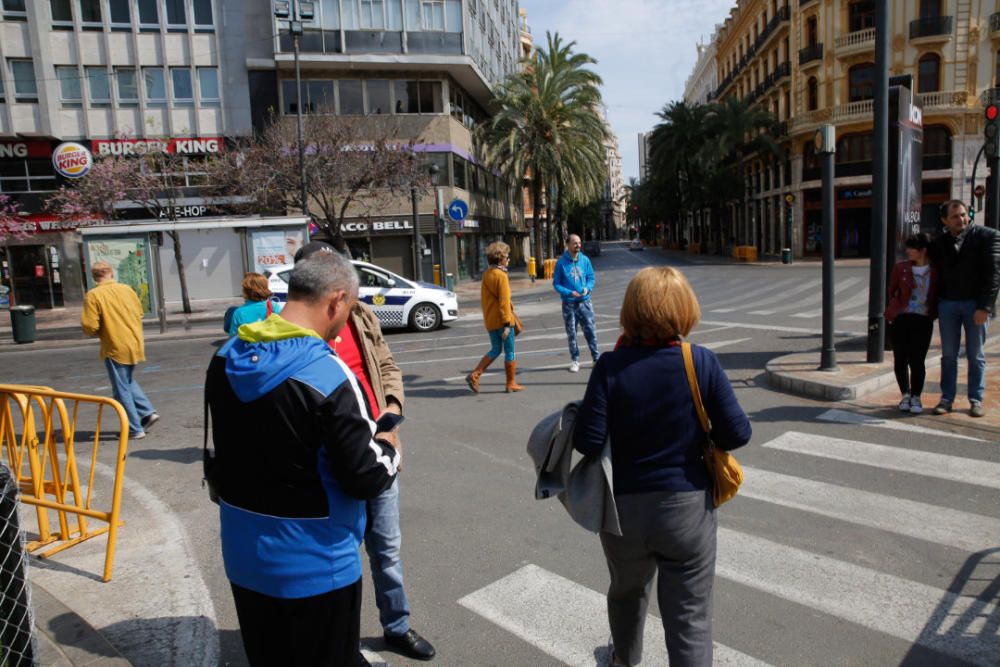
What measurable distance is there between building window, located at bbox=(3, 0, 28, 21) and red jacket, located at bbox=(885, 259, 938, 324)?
3509cm

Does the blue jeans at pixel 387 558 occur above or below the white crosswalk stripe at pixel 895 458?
above

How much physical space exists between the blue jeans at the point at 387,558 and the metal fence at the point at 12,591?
55.1 inches

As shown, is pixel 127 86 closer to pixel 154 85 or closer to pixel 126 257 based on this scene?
pixel 154 85

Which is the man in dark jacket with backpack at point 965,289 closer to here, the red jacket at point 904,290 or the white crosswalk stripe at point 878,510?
the red jacket at point 904,290

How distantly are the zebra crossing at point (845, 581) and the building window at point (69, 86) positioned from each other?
1329 inches

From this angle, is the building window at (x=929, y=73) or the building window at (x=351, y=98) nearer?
the building window at (x=351, y=98)

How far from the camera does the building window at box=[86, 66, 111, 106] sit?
3025 centimetres

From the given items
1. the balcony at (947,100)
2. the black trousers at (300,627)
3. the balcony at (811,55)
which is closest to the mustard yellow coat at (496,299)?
the black trousers at (300,627)

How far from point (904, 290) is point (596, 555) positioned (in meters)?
4.56

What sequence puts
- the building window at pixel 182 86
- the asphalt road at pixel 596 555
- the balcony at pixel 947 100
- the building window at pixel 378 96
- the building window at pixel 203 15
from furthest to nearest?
the balcony at pixel 947 100 < the building window at pixel 378 96 < the building window at pixel 182 86 < the building window at pixel 203 15 < the asphalt road at pixel 596 555

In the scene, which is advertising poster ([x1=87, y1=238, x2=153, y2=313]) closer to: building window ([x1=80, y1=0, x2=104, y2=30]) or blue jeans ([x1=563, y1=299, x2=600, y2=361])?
blue jeans ([x1=563, y1=299, x2=600, y2=361])

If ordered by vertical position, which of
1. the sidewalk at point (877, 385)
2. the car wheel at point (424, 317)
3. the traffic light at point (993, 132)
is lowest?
the sidewalk at point (877, 385)

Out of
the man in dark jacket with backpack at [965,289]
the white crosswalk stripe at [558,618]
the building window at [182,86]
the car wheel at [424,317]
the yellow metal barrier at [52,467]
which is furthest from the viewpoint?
the building window at [182,86]

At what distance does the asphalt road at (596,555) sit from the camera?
330cm
